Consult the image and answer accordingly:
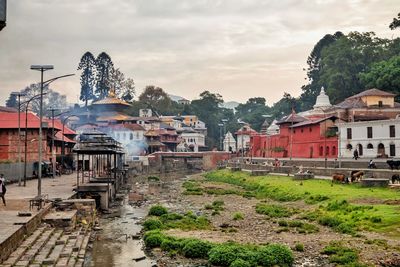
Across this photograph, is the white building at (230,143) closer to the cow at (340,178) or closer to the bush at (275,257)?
the cow at (340,178)

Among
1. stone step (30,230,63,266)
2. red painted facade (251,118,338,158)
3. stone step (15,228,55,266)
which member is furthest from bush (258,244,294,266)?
red painted facade (251,118,338,158)

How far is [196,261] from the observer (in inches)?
863

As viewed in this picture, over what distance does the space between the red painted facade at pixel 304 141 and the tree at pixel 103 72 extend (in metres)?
59.3

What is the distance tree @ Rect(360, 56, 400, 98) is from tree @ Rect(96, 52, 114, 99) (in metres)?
75.2

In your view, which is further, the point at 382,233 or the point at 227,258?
the point at 382,233

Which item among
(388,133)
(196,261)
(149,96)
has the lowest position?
(196,261)

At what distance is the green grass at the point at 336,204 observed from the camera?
26891mm

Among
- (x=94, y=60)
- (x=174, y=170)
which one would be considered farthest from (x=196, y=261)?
(x=94, y=60)

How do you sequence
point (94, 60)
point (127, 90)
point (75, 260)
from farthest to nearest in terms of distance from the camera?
point (127, 90)
point (94, 60)
point (75, 260)

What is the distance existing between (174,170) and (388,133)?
2350 inches

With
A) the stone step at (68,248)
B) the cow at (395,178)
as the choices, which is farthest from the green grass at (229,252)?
the cow at (395,178)

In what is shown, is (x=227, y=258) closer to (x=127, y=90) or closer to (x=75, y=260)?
(x=75, y=260)

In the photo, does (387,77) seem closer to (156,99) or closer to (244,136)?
(244,136)

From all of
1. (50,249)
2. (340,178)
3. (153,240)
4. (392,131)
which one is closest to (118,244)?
(153,240)
